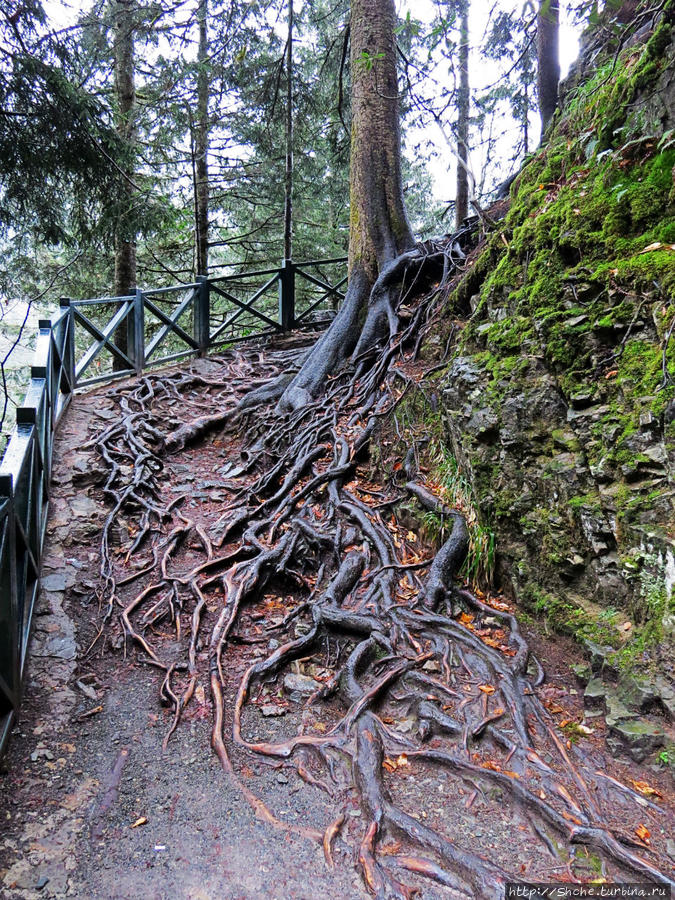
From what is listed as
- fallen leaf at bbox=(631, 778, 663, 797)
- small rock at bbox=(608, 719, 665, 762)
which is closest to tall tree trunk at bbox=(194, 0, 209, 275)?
small rock at bbox=(608, 719, 665, 762)

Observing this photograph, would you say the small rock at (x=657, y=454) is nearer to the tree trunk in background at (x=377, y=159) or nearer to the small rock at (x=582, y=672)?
the small rock at (x=582, y=672)

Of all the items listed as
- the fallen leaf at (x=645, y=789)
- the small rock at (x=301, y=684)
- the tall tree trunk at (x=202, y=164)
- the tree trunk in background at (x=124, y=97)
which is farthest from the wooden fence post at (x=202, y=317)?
the fallen leaf at (x=645, y=789)

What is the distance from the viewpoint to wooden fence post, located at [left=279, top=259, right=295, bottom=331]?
1088 cm

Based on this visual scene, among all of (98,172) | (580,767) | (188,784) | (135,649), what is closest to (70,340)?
(98,172)

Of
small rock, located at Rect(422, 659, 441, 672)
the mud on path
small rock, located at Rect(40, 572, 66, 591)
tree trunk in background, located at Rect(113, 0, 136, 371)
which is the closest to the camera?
the mud on path

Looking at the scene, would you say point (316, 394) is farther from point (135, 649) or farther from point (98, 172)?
point (98, 172)

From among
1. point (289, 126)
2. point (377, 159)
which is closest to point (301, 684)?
point (377, 159)

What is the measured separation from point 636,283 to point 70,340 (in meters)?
6.31

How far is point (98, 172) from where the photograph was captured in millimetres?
7000

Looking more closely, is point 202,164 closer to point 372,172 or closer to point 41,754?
point 372,172

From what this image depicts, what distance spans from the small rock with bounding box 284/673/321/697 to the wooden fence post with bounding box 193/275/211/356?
749 centimetres

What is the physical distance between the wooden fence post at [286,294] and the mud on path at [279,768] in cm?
785

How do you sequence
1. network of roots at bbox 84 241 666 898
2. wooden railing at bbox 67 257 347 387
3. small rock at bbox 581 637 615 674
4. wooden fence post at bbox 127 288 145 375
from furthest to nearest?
wooden fence post at bbox 127 288 145 375 < wooden railing at bbox 67 257 347 387 < small rock at bbox 581 637 615 674 < network of roots at bbox 84 241 666 898

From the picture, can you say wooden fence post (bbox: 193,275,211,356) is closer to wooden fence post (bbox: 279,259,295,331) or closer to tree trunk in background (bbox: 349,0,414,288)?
wooden fence post (bbox: 279,259,295,331)
